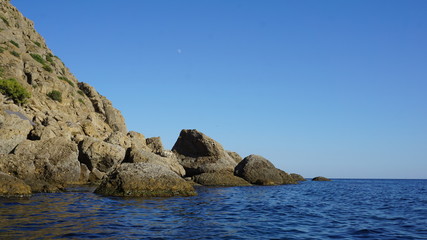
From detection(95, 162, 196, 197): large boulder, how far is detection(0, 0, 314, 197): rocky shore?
55mm

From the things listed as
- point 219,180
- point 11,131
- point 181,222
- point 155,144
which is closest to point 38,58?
point 155,144

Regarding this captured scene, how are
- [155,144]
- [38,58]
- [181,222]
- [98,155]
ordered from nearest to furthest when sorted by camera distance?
[181,222]
[98,155]
[155,144]
[38,58]

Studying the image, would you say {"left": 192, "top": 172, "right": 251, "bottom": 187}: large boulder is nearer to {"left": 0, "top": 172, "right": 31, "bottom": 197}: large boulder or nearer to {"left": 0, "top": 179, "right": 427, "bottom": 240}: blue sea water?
{"left": 0, "top": 179, "right": 427, "bottom": 240}: blue sea water

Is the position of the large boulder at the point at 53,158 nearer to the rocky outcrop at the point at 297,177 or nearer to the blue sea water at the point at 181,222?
the blue sea water at the point at 181,222

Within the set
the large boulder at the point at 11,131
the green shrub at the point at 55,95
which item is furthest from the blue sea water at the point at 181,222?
the green shrub at the point at 55,95

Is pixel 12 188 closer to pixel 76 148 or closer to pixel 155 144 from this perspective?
pixel 76 148

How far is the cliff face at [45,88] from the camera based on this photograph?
41.6 metres

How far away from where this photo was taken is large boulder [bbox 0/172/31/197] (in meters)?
15.9

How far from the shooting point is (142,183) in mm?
19031

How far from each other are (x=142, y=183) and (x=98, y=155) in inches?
454

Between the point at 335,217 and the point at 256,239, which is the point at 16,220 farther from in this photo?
the point at 335,217

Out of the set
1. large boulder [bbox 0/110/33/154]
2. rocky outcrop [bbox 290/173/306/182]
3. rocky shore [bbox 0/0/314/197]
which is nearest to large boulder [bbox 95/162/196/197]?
rocky shore [bbox 0/0/314/197]

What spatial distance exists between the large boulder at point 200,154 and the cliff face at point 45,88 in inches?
424

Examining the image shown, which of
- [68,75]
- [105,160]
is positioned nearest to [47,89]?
[68,75]
